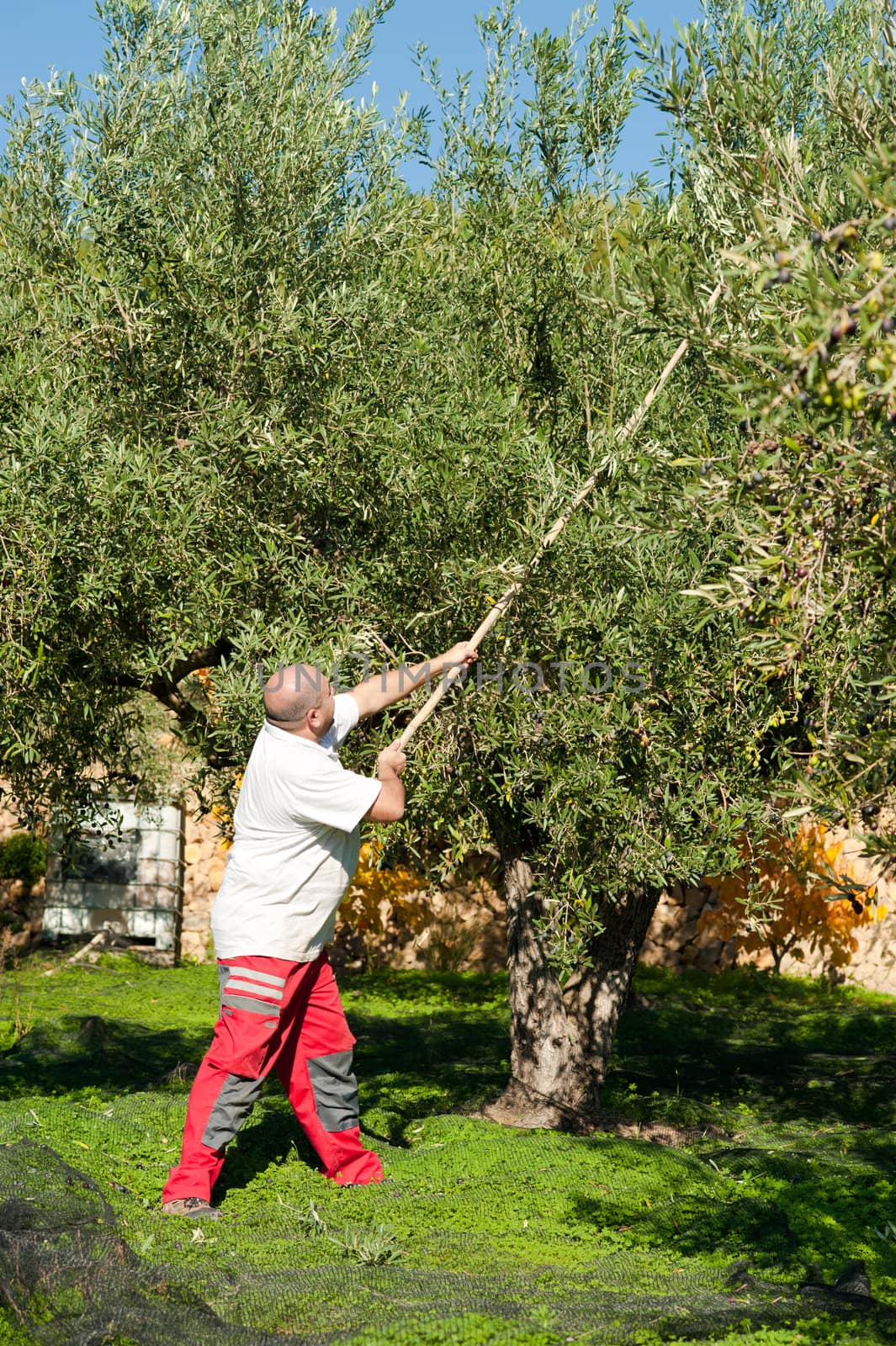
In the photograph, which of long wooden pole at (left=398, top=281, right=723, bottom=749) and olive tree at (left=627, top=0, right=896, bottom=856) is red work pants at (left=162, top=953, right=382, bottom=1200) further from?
olive tree at (left=627, top=0, right=896, bottom=856)

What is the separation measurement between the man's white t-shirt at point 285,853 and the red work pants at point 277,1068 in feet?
0.45

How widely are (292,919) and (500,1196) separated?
5.85 feet

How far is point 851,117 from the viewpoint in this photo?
5086mm

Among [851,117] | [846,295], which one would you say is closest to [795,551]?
[846,295]

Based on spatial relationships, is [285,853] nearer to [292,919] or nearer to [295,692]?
[292,919]

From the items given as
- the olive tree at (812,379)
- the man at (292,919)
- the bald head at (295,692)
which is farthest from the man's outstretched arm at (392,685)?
the olive tree at (812,379)

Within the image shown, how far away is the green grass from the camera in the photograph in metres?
4.67

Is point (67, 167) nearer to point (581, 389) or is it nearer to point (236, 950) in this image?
point (581, 389)

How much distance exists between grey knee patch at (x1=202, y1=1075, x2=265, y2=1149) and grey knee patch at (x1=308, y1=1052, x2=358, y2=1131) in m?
0.47

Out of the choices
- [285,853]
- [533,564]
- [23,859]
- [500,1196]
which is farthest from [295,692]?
[23,859]

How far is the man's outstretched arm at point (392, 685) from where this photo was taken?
6.41 m

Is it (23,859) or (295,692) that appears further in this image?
(23,859)

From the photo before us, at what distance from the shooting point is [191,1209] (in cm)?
594

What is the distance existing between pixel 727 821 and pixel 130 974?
472 inches
